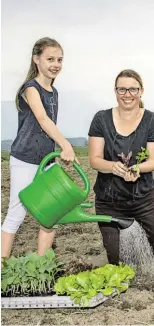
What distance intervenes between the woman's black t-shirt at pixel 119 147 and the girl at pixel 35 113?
0.68ft

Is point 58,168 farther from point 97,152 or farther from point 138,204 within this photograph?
point 138,204

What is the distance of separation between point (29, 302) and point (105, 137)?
0.60 metres

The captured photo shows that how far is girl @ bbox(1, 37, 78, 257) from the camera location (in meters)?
2.07

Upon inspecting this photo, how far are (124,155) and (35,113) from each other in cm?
35

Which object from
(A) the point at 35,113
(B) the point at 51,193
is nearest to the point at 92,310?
(B) the point at 51,193

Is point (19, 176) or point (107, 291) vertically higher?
point (19, 176)

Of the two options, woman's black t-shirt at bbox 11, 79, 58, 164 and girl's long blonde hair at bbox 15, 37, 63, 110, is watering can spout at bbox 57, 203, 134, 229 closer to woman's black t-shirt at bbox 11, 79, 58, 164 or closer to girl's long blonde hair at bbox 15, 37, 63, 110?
woman's black t-shirt at bbox 11, 79, 58, 164

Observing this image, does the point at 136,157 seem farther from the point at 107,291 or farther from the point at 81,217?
the point at 107,291

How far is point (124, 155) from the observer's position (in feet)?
7.25

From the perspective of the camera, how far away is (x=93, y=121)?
2271 mm

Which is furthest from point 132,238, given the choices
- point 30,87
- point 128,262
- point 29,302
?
point 30,87

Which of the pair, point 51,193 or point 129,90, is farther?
point 129,90

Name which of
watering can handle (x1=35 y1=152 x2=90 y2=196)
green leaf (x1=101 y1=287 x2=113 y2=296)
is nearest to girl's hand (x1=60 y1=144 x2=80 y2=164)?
watering can handle (x1=35 y1=152 x2=90 y2=196)

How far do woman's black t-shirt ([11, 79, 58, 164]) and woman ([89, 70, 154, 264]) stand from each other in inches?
8.4
